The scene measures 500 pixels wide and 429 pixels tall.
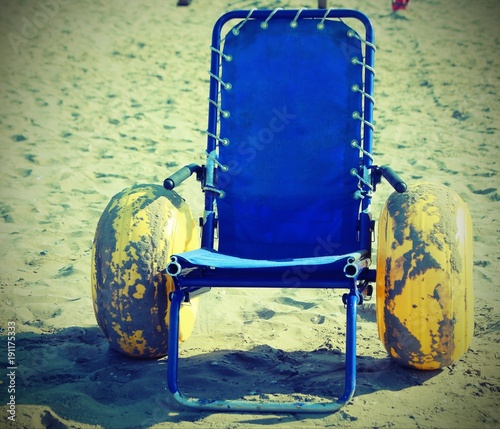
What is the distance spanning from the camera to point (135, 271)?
2.85 meters

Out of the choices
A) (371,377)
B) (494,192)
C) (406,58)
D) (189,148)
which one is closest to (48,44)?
(189,148)

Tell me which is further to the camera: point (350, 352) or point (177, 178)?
point (177, 178)

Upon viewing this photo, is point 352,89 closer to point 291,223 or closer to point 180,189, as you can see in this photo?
point 291,223

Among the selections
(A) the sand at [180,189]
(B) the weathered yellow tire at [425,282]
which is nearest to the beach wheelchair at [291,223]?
(B) the weathered yellow tire at [425,282]

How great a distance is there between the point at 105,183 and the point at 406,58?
5095 mm

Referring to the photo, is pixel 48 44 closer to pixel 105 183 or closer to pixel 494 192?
pixel 105 183

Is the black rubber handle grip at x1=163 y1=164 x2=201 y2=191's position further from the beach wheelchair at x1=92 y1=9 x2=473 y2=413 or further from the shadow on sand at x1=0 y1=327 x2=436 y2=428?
the shadow on sand at x1=0 y1=327 x2=436 y2=428

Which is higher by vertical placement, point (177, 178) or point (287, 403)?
point (177, 178)

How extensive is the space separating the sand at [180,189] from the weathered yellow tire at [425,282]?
183mm

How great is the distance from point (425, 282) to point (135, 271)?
119 centimetres

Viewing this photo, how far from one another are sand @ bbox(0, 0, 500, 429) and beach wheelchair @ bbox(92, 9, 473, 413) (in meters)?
0.19

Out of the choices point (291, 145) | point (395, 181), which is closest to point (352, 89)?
point (291, 145)

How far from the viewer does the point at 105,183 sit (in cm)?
602

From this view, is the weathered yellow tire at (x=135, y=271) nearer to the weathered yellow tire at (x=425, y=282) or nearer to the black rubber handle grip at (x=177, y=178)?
the black rubber handle grip at (x=177, y=178)
